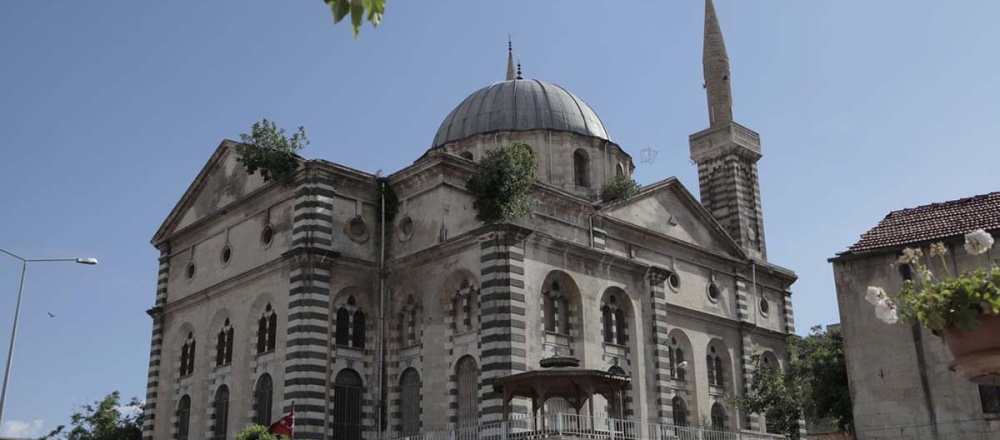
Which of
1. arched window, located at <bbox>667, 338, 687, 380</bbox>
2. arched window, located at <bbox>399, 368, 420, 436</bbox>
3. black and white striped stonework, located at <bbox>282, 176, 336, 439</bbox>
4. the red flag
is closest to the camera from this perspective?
the red flag

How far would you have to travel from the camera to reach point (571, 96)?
151 feet

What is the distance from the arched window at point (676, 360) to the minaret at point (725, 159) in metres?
8.88

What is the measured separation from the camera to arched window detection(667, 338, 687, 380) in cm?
3809

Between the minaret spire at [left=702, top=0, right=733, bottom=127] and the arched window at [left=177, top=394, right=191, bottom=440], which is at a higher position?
the minaret spire at [left=702, top=0, right=733, bottom=127]

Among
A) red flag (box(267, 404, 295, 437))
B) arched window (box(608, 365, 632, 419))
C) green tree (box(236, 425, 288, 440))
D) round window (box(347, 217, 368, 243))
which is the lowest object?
green tree (box(236, 425, 288, 440))

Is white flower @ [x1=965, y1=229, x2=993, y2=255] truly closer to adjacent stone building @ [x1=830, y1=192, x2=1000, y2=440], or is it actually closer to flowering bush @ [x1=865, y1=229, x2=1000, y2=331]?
flowering bush @ [x1=865, y1=229, x2=1000, y2=331]

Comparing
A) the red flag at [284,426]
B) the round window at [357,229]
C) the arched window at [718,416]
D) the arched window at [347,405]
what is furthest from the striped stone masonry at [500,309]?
the arched window at [718,416]

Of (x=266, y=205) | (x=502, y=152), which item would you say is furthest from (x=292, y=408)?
(x=502, y=152)

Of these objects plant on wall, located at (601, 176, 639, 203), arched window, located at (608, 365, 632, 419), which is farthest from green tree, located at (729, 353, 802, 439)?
plant on wall, located at (601, 176, 639, 203)

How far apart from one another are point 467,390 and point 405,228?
251 inches

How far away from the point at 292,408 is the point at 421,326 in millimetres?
4874

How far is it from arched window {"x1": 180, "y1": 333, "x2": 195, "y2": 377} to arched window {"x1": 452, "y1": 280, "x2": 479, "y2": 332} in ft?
39.1

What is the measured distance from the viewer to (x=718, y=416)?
129ft

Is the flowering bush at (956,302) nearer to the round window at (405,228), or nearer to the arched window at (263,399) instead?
the round window at (405,228)
